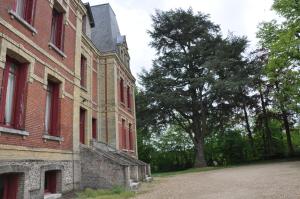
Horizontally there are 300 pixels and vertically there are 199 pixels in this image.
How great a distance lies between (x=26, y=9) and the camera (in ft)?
30.5

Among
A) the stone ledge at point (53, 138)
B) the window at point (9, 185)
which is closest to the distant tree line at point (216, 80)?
the stone ledge at point (53, 138)

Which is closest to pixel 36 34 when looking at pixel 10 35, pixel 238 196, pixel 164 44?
pixel 10 35

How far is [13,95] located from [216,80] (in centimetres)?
2019

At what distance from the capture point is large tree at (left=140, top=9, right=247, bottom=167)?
2700 cm

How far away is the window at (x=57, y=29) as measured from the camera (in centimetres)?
1139

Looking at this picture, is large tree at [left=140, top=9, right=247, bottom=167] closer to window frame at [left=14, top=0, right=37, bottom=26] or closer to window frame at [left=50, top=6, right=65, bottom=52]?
window frame at [left=50, top=6, right=65, bottom=52]

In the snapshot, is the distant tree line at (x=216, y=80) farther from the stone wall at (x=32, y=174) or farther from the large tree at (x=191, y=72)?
the stone wall at (x=32, y=174)

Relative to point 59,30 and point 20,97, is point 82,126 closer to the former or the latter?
point 59,30

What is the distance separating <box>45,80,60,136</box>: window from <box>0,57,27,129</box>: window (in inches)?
76.4

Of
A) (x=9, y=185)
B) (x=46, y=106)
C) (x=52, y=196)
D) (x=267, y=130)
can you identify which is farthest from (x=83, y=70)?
(x=267, y=130)

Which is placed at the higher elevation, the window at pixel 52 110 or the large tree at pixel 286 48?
the large tree at pixel 286 48

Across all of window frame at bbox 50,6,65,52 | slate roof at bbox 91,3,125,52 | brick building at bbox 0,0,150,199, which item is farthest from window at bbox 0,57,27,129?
slate roof at bbox 91,3,125,52

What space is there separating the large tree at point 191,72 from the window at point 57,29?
661 inches

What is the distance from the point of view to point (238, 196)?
8.67m
